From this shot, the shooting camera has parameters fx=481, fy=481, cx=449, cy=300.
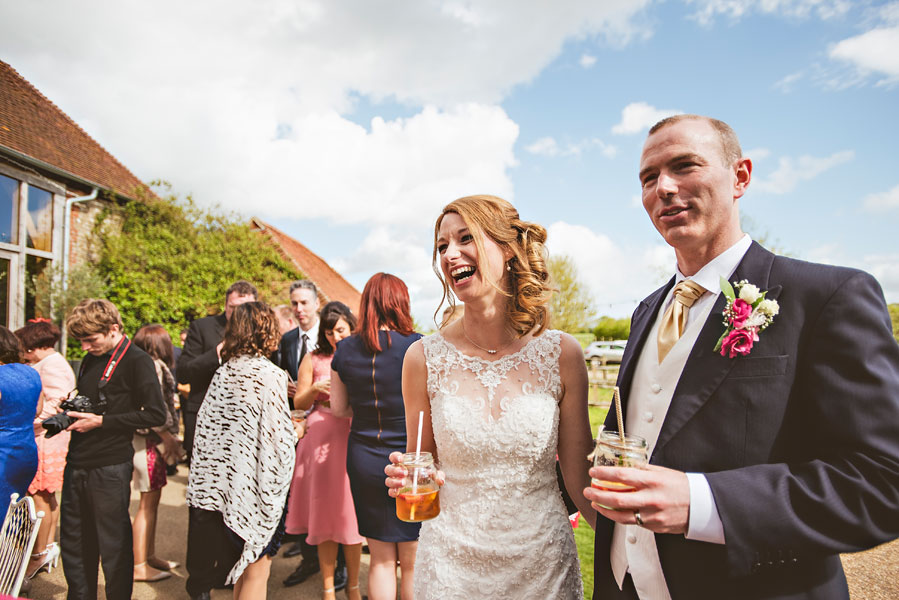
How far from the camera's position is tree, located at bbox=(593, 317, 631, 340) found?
35.1 metres

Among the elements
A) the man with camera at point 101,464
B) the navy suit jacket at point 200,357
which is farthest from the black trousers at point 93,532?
the navy suit jacket at point 200,357

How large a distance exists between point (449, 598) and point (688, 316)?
1.46m

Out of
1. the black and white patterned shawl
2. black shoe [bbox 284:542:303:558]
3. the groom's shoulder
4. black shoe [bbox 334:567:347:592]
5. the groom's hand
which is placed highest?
the groom's shoulder

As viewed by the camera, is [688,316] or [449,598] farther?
[449,598]

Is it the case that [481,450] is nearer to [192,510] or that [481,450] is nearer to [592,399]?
[192,510]

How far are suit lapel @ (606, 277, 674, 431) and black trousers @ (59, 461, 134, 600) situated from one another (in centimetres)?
360

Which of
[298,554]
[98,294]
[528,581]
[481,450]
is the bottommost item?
[298,554]

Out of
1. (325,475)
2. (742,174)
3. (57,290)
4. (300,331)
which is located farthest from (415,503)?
(57,290)

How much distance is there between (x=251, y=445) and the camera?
340 centimetres

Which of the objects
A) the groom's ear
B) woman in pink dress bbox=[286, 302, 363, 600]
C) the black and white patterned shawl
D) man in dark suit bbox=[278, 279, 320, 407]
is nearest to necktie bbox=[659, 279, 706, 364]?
the groom's ear

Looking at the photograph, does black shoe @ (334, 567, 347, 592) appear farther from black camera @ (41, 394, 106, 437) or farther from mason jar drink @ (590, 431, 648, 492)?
mason jar drink @ (590, 431, 648, 492)

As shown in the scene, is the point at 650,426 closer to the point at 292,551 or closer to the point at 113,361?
the point at 113,361

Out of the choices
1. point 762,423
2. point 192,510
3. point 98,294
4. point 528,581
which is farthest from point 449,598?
point 98,294

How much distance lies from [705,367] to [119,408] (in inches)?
162
